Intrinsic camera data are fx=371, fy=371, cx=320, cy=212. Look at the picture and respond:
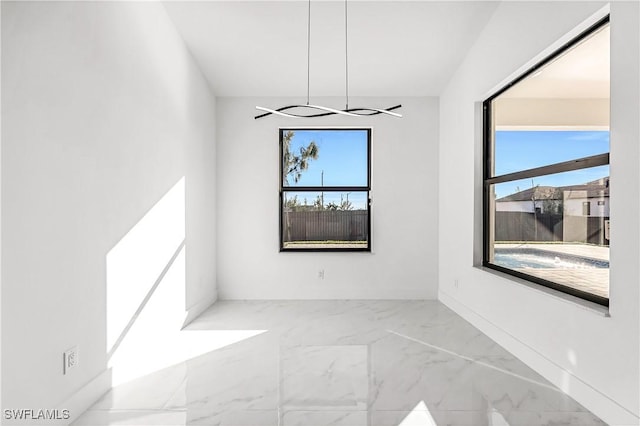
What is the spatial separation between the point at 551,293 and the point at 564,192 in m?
0.68

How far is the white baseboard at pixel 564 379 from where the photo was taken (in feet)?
6.09

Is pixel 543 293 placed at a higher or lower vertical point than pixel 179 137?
lower

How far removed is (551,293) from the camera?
2.45 m

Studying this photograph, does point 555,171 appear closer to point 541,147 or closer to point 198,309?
point 541,147

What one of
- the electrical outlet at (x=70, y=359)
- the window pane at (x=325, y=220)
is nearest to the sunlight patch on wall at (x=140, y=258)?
the electrical outlet at (x=70, y=359)

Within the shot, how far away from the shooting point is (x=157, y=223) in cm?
300

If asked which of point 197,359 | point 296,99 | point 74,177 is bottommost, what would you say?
point 197,359

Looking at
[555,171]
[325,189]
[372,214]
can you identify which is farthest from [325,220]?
[555,171]

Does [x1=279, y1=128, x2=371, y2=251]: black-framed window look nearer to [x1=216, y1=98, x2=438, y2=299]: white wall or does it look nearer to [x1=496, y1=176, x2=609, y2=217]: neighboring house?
[x1=216, y1=98, x2=438, y2=299]: white wall

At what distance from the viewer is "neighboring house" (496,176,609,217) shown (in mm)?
2178

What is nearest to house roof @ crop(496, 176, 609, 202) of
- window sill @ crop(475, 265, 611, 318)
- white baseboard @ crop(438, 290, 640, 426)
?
window sill @ crop(475, 265, 611, 318)

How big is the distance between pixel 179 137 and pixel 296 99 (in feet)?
5.95

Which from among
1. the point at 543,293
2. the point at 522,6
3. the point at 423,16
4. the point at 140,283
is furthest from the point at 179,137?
the point at 543,293

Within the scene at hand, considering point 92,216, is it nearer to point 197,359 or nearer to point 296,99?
point 197,359
